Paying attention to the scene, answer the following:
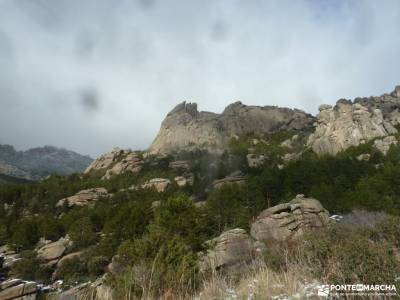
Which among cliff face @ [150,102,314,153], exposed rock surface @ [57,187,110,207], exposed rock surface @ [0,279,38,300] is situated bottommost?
exposed rock surface @ [0,279,38,300]

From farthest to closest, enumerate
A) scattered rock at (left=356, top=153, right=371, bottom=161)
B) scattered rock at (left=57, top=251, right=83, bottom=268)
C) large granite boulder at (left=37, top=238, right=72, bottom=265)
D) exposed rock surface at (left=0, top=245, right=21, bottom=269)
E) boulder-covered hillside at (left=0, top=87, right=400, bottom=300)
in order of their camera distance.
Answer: scattered rock at (left=356, top=153, right=371, bottom=161)
large granite boulder at (left=37, top=238, right=72, bottom=265)
exposed rock surface at (left=0, top=245, right=21, bottom=269)
scattered rock at (left=57, top=251, right=83, bottom=268)
boulder-covered hillside at (left=0, top=87, right=400, bottom=300)

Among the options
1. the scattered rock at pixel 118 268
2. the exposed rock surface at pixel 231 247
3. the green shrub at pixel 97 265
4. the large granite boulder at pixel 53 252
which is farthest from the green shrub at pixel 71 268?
the scattered rock at pixel 118 268

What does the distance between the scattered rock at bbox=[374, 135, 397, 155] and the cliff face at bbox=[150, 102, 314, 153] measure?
5231cm

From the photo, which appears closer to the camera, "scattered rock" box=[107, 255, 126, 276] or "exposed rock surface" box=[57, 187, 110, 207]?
"scattered rock" box=[107, 255, 126, 276]

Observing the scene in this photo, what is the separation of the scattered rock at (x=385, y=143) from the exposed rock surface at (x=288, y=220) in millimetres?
48827

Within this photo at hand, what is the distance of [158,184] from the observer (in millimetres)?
80875

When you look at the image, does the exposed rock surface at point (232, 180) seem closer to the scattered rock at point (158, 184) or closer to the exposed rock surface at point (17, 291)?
the scattered rock at point (158, 184)

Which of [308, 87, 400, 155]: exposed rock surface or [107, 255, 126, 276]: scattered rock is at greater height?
[308, 87, 400, 155]: exposed rock surface

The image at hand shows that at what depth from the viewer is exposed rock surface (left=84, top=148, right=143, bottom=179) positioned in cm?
10125

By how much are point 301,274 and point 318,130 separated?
104776mm

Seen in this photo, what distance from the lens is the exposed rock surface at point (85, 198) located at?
240 feet

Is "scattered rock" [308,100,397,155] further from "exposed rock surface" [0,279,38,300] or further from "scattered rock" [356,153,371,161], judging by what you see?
"exposed rock surface" [0,279,38,300]

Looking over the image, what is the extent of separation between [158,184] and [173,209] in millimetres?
→ 52439
